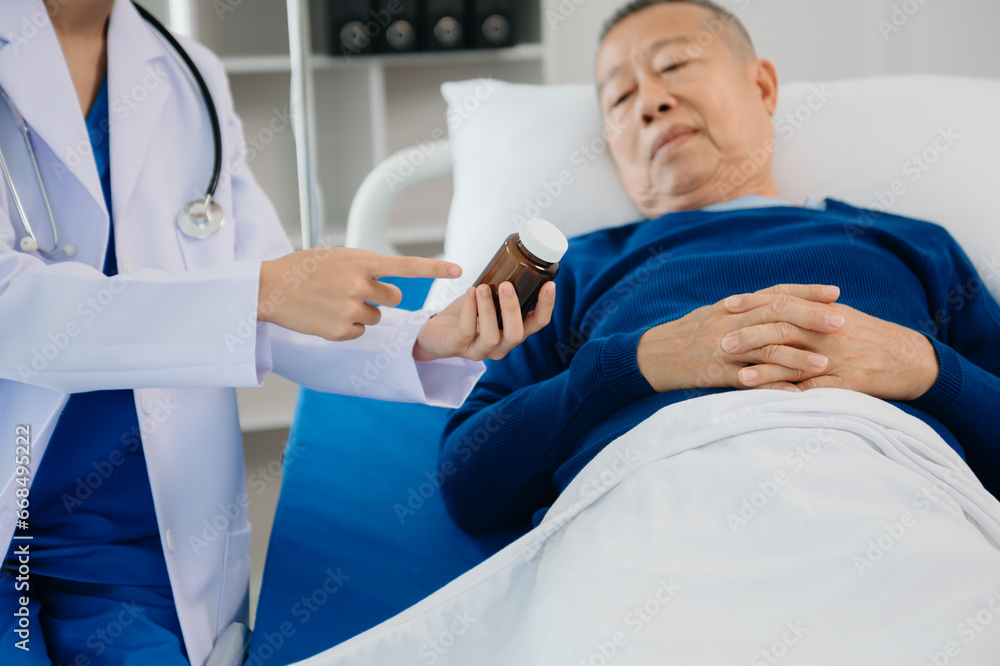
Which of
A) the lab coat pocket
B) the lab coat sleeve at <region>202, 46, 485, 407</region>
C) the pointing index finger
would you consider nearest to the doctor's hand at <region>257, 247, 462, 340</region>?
the pointing index finger

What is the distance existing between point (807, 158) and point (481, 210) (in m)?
0.62

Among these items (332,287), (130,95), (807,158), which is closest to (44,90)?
(130,95)

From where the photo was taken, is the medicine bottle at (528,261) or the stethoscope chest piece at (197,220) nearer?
the medicine bottle at (528,261)

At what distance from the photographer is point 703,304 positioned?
1.15 meters

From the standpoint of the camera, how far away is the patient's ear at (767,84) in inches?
60.2

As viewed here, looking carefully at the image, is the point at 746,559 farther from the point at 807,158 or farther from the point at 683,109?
the point at 807,158

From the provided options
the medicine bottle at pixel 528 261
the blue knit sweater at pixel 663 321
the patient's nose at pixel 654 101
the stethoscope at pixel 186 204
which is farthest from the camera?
the patient's nose at pixel 654 101

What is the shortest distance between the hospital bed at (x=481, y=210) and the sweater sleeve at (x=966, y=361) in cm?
11

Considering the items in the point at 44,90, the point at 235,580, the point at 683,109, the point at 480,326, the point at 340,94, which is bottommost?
the point at 235,580

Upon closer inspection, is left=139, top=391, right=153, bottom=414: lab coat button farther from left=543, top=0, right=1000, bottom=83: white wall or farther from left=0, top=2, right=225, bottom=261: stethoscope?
left=543, top=0, right=1000, bottom=83: white wall

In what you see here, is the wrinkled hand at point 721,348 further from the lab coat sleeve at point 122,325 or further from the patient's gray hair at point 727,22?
the patient's gray hair at point 727,22

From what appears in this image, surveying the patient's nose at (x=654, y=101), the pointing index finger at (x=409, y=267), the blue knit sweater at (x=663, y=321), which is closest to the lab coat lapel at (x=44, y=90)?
the pointing index finger at (x=409, y=267)

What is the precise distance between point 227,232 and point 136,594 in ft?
1.47

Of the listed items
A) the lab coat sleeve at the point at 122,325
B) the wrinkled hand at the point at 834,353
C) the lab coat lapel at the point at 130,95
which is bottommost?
the wrinkled hand at the point at 834,353
